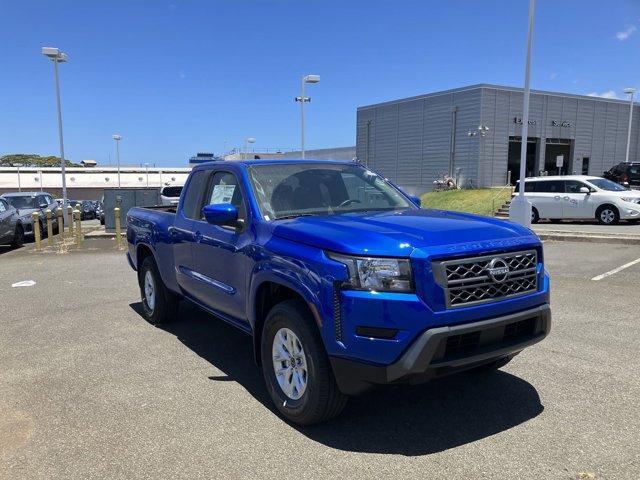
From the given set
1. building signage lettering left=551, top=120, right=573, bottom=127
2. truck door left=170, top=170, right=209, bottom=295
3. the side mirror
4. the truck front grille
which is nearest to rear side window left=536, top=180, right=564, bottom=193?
truck door left=170, top=170, right=209, bottom=295

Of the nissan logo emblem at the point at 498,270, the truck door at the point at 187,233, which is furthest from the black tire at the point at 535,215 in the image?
the nissan logo emblem at the point at 498,270

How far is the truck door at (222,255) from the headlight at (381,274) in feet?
4.08

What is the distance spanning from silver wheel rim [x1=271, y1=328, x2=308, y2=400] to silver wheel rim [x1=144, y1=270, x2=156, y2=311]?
3069 millimetres

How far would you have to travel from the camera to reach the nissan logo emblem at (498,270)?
3.29m

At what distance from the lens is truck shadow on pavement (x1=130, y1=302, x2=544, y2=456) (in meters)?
3.46

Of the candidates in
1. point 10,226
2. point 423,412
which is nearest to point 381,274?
point 423,412

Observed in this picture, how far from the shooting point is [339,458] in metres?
3.26

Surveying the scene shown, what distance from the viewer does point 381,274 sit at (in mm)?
3148

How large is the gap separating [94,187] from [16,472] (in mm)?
72041

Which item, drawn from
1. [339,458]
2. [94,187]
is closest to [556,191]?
[339,458]

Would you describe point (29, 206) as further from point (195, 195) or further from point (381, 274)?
point (381, 274)

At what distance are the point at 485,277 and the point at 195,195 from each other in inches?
126

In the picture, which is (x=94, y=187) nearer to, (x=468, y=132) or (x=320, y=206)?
(x=468, y=132)

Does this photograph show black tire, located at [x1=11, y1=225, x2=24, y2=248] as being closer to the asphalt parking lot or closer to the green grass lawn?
the asphalt parking lot
